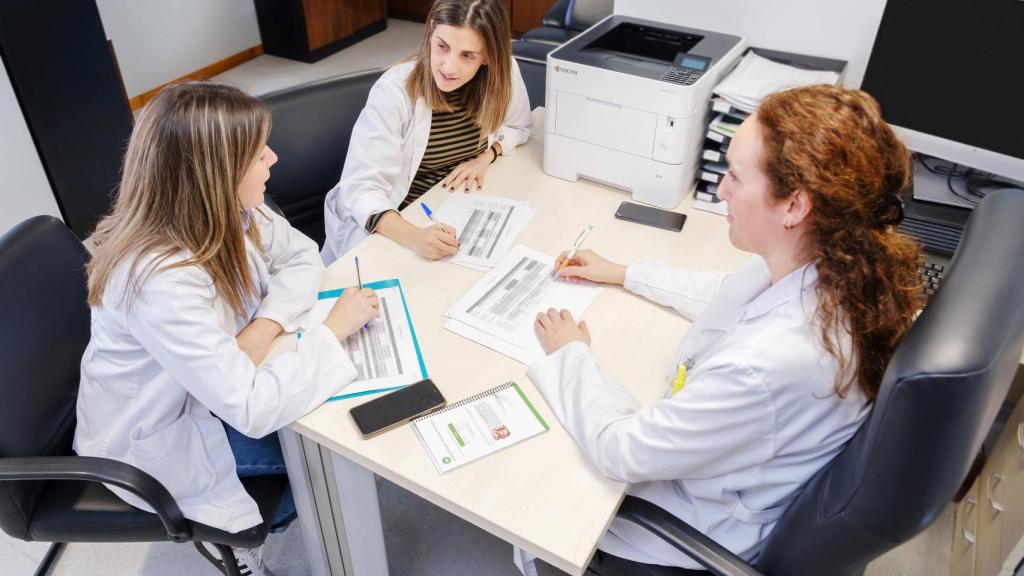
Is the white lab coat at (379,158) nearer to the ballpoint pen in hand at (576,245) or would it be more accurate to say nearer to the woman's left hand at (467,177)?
the woman's left hand at (467,177)

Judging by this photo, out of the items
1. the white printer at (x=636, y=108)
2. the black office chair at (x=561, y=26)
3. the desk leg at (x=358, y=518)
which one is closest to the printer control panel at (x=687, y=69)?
the white printer at (x=636, y=108)

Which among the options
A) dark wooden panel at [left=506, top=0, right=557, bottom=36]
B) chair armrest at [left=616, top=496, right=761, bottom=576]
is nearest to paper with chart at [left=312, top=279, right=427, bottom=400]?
chair armrest at [left=616, top=496, right=761, bottom=576]

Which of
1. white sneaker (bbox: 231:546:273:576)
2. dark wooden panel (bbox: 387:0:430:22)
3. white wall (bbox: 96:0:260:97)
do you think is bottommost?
white sneaker (bbox: 231:546:273:576)

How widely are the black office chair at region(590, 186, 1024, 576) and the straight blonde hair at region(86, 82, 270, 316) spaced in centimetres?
89

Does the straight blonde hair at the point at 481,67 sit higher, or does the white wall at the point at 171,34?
the straight blonde hair at the point at 481,67

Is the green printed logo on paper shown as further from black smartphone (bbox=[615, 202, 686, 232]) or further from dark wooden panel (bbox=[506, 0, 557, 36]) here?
dark wooden panel (bbox=[506, 0, 557, 36])

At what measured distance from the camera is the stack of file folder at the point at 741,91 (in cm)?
171

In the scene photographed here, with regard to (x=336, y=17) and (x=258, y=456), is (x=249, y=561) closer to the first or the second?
(x=258, y=456)

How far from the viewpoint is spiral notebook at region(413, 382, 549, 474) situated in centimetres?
112

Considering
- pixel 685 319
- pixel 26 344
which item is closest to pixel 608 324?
pixel 685 319

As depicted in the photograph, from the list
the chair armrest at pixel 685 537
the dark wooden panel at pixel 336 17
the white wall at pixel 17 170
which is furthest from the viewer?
the dark wooden panel at pixel 336 17

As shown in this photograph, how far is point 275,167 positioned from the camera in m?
1.83

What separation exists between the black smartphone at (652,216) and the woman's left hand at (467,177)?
0.37m

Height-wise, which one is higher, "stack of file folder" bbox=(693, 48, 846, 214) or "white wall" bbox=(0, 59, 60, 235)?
"stack of file folder" bbox=(693, 48, 846, 214)
